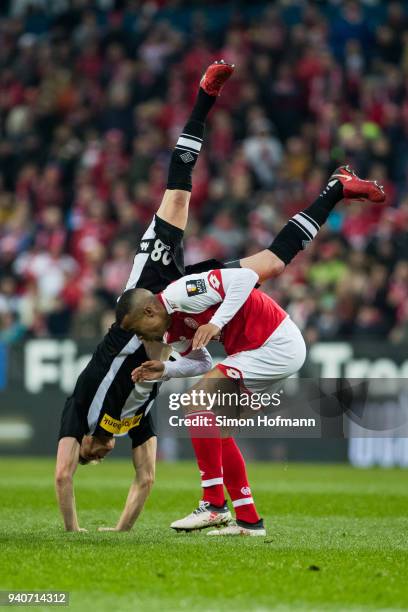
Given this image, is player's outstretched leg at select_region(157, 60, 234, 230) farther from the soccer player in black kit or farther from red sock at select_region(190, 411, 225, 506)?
red sock at select_region(190, 411, 225, 506)

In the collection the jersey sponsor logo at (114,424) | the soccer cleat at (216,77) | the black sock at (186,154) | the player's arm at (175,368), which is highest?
the soccer cleat at (216,77)

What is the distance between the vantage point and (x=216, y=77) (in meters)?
9.99

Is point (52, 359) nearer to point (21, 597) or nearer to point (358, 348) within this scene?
point (358, 348)

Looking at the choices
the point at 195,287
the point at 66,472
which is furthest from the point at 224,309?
the point at 66,472

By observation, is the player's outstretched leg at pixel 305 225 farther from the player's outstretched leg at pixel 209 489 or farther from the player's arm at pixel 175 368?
the player's outstretched leg at pixel 209 489

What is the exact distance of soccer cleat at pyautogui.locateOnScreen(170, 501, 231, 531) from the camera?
8977mm

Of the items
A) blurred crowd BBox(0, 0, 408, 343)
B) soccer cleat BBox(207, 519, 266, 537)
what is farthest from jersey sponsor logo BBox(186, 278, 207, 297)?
blurred crowd BBox(0, 0, 408, 343)

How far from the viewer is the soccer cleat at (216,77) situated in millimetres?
9961

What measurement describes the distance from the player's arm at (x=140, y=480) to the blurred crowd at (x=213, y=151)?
7943mm

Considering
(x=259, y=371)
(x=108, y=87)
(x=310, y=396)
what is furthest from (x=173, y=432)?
(x=108, y=87)

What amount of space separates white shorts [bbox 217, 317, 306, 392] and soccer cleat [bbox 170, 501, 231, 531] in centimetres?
91

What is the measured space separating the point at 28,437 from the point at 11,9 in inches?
498

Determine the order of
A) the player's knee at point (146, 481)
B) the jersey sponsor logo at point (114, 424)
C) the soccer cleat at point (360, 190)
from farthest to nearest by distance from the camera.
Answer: the soccer cleat at point (360, 190) < the player's knee at point (146, 481) < the jersey sponsor logo at point (114, 424)

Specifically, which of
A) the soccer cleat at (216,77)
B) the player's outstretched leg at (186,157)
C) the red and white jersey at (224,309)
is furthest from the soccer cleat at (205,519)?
the soccer cleat at (216,77)
